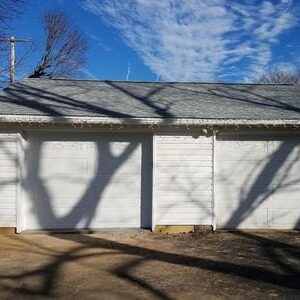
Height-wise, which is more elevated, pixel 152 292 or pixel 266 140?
pixel 266 140

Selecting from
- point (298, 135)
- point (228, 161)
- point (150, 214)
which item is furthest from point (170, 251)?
point (298, 135)

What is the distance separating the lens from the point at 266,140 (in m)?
13.0

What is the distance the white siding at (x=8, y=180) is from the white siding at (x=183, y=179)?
10.5ft

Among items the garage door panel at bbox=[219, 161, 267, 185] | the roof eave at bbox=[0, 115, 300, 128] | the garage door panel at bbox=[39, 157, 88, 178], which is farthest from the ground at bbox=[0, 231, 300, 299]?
the roof eave at bbox=[0, 115, 300, 128]

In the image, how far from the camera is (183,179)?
12719 mm

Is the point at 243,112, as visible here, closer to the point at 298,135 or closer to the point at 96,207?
the point at 298,135

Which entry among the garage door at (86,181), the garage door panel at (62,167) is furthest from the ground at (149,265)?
the garage door panel at (62,167)

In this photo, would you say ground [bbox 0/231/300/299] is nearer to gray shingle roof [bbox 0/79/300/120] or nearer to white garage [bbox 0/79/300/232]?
white garage [bbox 0/79/300/232]

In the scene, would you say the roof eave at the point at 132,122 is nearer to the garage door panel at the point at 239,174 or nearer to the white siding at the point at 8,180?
the white siding at the point at 8,180

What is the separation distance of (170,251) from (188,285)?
2746mm

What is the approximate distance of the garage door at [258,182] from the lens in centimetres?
1298

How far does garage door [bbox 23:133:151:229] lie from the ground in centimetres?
52

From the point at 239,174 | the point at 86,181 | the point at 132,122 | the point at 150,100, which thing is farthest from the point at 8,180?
the point at 239,174

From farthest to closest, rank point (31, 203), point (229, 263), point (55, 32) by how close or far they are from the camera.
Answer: point (55, 32) → point (31, 203) → point (229, 263)
